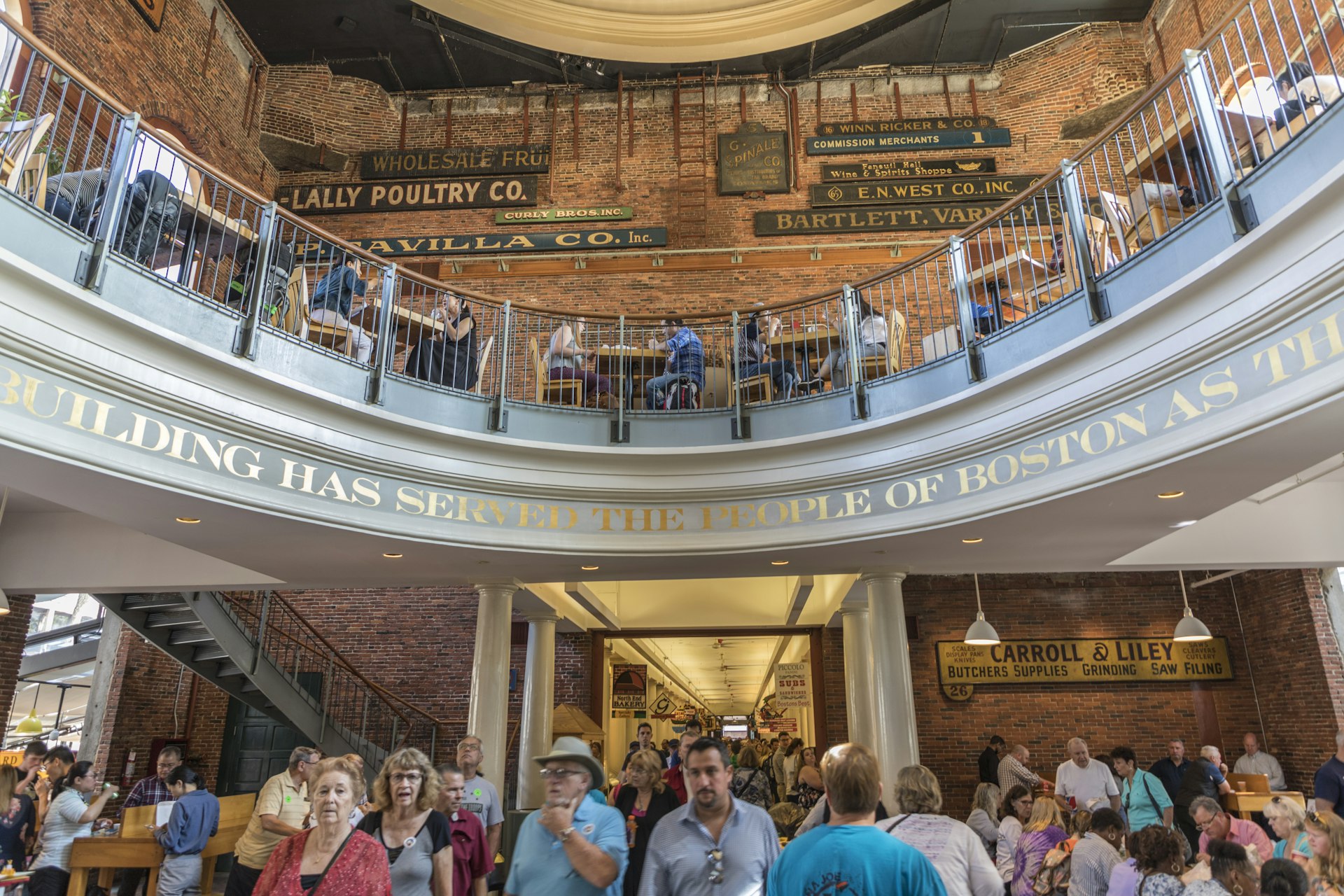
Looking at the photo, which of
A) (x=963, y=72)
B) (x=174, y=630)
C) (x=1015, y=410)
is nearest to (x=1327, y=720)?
(x=1015, y=410)

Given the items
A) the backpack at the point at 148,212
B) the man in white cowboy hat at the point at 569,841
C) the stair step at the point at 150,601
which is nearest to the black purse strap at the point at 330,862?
the man in white cowboy hat at the point at 569,841

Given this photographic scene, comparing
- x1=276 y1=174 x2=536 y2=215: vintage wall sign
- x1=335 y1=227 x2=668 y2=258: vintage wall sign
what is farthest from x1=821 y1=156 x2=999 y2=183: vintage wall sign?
x1=276 y1=174 x2=536 y2=215: vintage wall sign

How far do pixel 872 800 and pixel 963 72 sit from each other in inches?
532

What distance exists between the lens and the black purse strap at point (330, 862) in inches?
110

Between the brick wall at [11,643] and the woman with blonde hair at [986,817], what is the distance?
384 inches

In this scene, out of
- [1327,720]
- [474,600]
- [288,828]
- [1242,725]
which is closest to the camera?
[288,828]

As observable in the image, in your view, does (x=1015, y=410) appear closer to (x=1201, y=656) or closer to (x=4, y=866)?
(x=4, y=866)

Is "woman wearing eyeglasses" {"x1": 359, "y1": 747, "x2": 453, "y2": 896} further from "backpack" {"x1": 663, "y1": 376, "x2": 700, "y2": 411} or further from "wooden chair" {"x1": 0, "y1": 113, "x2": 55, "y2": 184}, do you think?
A: "backpack" {"x1": 663, "y1": 376, "x2": 700, "y2": 411}

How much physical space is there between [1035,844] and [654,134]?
1143 cm

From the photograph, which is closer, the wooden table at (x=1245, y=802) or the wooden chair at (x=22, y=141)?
the wooden chair at (x=22, y=141)

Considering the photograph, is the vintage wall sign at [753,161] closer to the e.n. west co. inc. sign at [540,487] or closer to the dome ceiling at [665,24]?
the dome ceiling at [665,24]

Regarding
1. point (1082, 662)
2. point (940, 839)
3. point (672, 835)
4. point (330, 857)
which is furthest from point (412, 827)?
point (1082, 662)

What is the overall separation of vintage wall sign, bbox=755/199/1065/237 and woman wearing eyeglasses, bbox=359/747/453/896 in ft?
34.6

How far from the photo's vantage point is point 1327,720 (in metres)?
9.82
